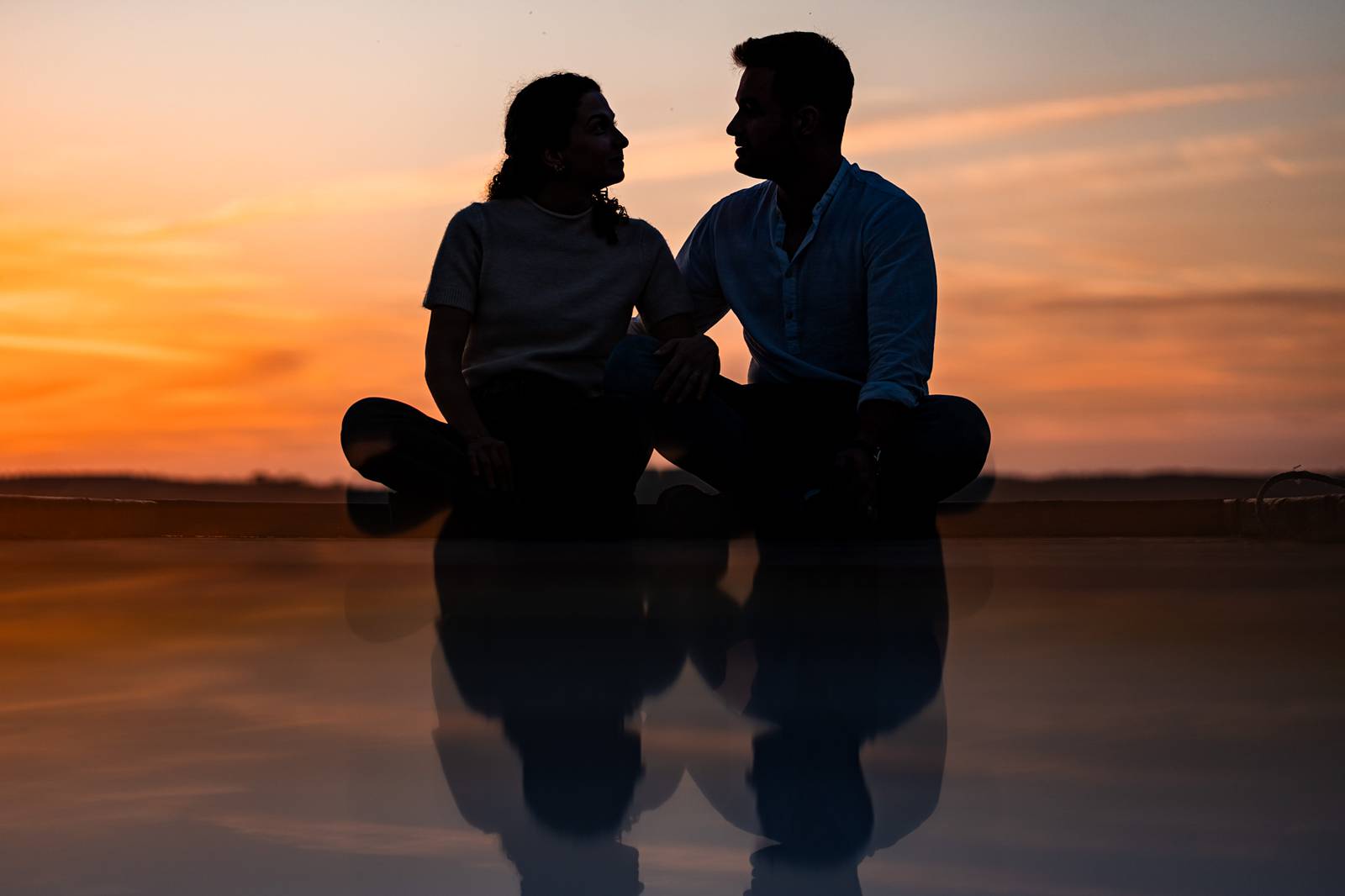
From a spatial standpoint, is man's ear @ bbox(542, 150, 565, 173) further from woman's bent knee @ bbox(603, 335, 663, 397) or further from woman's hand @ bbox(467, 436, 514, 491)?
woman's hand @ bbox(467, 436, 514, 491)

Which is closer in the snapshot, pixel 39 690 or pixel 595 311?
pixel 39 690

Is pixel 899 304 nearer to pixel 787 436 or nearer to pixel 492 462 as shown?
pixel 787 436

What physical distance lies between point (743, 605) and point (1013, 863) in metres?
1.18

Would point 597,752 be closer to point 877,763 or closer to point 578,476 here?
point 877,763

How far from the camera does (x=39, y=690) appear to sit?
113 centimetres

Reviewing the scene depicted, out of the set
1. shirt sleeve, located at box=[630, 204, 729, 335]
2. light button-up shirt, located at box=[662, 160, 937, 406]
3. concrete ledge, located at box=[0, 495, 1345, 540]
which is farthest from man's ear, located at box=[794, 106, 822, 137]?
concrete ledge, located at box=[0, 495, 1345, 540]

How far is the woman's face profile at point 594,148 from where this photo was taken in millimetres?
2586

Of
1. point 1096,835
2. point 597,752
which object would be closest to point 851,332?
point 597,752

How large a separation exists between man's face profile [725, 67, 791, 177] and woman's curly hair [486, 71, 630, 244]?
0.93ft

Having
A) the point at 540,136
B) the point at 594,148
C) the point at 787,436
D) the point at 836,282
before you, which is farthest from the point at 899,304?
the point at 540,136

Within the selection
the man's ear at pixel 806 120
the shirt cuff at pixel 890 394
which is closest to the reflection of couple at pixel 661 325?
Result: the man's ear at pixel 806 120

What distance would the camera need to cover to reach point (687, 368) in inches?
91.0

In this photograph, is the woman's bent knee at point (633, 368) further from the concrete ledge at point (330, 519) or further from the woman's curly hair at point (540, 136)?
the concrete ledge at point (330, 519)

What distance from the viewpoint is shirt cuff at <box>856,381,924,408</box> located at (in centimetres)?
218
